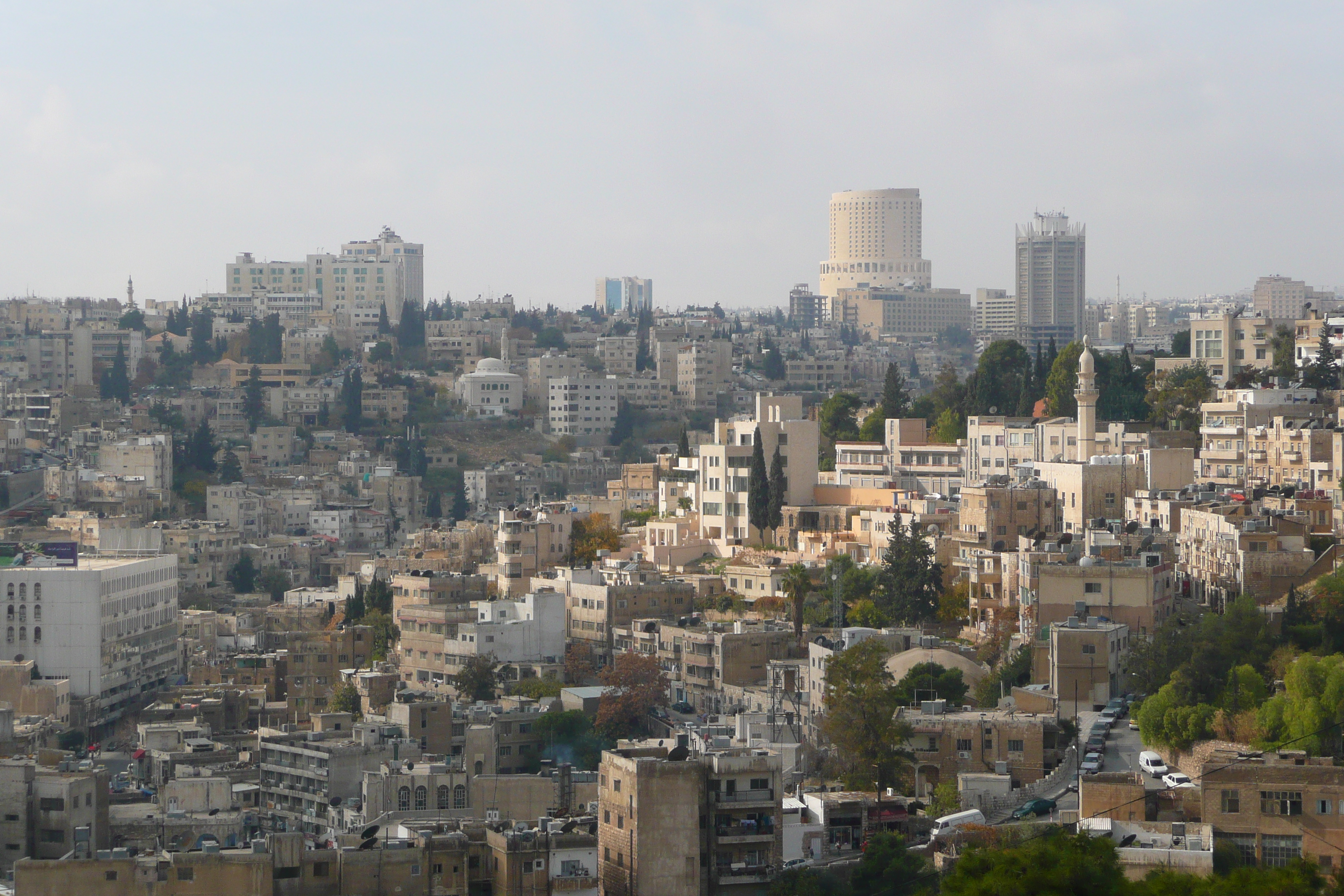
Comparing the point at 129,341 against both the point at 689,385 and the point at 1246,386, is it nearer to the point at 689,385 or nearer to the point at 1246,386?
the point at 689,385

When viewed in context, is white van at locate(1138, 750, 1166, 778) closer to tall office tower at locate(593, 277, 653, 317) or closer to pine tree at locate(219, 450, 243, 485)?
pine tree at locate(219, 450, 243, 485)

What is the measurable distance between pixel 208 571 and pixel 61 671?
18536 millimetres

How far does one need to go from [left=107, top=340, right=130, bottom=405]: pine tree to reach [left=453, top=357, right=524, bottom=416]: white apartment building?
445 inches

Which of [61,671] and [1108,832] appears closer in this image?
[1108,832]

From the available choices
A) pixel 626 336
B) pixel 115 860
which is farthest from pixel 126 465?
pixel 115 860

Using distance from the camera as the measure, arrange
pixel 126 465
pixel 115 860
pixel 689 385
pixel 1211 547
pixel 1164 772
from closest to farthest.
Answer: pixel 115 860
pixel 1164 772
pixel 1211 547
pixel 126 465
pixel 689 385

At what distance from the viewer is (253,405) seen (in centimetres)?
8588

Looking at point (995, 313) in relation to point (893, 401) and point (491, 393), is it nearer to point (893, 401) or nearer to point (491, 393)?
point (491, 393)

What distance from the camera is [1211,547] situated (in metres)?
36.0

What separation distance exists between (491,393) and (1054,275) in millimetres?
52354

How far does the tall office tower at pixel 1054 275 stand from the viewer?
132625mm

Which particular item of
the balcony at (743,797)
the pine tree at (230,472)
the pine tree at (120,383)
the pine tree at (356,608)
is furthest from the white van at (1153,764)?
the pine tree at (120,383)

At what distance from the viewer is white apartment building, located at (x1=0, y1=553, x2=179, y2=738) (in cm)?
4453

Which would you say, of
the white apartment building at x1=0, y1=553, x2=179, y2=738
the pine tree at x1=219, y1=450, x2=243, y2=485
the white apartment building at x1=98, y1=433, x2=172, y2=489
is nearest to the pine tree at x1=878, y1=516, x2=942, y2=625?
the white apartment building at x1=0, y1=553, x2=179, y2=738
